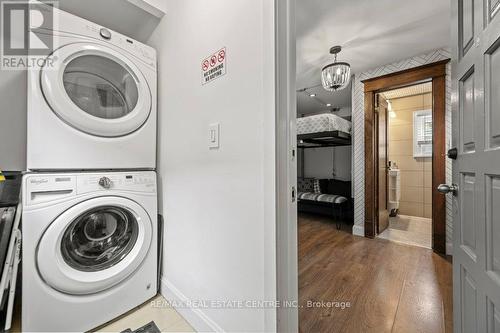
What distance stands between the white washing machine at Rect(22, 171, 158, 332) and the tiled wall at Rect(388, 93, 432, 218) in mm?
4427

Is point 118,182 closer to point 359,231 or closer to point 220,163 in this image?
point 220,163

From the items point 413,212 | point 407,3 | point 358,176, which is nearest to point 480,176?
point 407,3

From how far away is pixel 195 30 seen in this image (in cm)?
116

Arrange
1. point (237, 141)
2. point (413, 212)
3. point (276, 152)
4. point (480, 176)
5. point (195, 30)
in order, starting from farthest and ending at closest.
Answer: point (413, 212), point (195, 30), point (237, 141), point (276, 152), point (480, 176)

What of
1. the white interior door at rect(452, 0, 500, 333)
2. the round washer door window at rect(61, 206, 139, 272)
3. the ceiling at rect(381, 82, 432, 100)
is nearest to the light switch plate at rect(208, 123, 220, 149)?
the round washer door window at rect(61, 206, 139, 272)

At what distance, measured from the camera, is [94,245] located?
4.15 feet

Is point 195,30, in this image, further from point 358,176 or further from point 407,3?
point 358,176

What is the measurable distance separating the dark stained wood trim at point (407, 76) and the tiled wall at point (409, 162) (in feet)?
5.60

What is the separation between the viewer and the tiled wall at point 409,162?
12.1 ft

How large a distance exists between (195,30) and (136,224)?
1.25m

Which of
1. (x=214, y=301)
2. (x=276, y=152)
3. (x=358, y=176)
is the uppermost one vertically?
(x=276, y=152)

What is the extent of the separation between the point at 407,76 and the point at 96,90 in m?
3.19

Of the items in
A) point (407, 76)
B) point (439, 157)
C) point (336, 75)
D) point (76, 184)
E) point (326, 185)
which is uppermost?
point (407, 76)

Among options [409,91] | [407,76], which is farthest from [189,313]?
[409,91]
